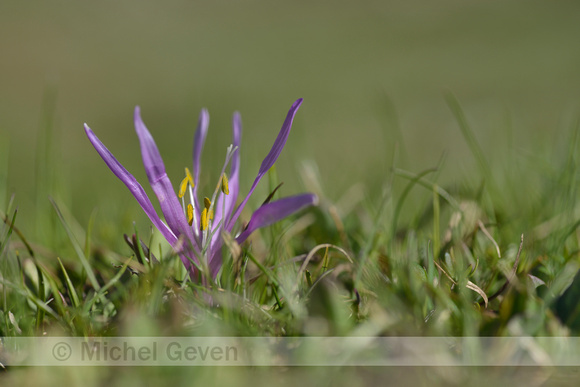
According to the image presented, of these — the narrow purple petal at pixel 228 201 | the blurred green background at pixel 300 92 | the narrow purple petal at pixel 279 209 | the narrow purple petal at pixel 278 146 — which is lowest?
the blurred green background at pixel 300 92

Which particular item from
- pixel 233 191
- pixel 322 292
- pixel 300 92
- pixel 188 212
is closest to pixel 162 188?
pixel 188 212

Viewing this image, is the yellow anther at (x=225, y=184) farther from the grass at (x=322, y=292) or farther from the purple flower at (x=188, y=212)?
the grass at (x=322, y=292)

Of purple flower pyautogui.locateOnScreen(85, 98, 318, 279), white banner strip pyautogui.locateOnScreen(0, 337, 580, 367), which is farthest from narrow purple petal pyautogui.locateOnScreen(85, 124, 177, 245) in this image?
white banner strip pyautogui.locateOnScreen(0, 337, 580, 367)

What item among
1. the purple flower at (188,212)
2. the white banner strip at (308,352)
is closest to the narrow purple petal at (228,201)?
the purple flower at (188,212)

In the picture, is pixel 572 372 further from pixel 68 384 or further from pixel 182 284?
pixel 68 384

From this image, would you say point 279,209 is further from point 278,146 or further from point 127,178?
point 127,178

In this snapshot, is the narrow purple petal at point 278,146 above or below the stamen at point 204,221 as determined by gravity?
above
